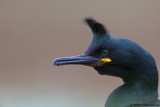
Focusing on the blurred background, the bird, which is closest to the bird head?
the bird

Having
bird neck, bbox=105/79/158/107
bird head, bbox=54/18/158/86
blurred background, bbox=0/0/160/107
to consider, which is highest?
blurred background, bbox=0/0/160/107

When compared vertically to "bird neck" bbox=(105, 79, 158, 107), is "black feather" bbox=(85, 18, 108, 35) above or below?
above

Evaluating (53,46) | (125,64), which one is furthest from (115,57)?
(53,46)

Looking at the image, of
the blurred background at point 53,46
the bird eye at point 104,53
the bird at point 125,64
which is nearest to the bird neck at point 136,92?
the bird at point 125,64

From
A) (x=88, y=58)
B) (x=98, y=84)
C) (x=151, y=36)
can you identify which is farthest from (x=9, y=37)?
(x=88, y=58)

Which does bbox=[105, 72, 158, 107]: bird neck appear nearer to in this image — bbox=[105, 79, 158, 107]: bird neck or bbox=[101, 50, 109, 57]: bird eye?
bbox=[105, 79, 158, 107]: bird neck

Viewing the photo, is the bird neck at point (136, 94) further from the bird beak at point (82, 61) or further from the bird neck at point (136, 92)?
the bird beak at point (82, 61)

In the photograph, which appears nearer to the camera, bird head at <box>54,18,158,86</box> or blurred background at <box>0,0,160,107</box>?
bird head at <box>54,18,158,86</box>

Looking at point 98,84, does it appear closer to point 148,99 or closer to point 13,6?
point 13,6
